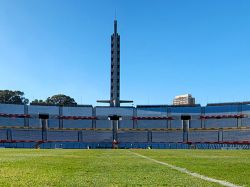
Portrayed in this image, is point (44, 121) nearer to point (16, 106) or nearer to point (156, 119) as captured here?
point (16, 106)

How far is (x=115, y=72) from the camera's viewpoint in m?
97.3

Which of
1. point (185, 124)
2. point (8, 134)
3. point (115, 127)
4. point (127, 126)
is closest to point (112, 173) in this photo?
point (8, 134)

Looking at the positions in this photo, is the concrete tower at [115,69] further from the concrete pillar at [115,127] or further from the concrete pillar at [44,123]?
the concrete pillar at [44,123]

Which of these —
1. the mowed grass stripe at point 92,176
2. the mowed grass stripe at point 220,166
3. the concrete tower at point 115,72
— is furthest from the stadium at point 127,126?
the mowed grass stripe at point 92,176

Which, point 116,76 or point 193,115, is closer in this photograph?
point 193,115

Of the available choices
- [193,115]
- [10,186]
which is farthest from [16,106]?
[10,186]

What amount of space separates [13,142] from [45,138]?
9.97 m

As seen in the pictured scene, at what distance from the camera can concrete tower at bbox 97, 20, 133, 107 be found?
95.8 metres

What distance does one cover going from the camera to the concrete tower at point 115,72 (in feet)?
314

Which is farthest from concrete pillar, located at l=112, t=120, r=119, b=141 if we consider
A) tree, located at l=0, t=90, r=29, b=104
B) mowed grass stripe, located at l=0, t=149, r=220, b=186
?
mowed grass stripe, located at l=0, t=149, r=220, b=186

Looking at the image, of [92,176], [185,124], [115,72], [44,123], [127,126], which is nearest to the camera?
[92,176]

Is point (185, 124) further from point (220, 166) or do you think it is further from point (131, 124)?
point (220, 166)

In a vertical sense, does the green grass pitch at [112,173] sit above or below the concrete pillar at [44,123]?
above

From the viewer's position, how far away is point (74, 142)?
7931 centimetres
